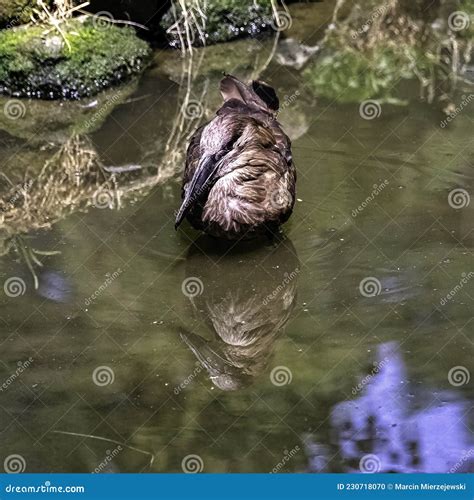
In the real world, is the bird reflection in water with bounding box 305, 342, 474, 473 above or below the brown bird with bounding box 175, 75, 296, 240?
above

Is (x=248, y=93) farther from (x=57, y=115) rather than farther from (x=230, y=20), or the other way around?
(x=230, y=20)

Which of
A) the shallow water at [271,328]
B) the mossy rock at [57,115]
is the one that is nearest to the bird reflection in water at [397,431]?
the shallow water at [271,328]

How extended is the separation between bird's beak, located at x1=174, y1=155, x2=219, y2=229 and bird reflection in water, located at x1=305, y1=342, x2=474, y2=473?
6.15ft

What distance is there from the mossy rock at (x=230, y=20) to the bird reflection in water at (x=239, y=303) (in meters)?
3.80

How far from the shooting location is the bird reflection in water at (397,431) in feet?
15.6

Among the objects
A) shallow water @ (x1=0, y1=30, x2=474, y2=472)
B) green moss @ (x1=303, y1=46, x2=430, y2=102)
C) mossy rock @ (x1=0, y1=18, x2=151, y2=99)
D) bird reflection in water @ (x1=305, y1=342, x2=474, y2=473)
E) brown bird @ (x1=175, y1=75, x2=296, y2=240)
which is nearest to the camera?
bird reflection in water @ (x1=305, y1=342, x2=474, y2=473)

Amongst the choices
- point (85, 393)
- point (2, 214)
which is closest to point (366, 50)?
point (2, 214)

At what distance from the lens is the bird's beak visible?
667 cm

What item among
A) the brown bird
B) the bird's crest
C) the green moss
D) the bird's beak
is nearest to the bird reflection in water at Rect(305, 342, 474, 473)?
the brown bird

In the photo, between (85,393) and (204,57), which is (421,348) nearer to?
(85,393)

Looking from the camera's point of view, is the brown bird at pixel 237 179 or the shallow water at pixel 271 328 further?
the brown bird at pixel 237 179

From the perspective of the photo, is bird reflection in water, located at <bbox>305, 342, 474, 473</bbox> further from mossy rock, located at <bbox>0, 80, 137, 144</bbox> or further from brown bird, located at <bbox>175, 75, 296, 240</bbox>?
mossy rock, located at <bbox>0, 80, 137, 144</bbox>

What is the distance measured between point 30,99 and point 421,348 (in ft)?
16.7

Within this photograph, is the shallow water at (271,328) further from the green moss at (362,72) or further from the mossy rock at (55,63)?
the mossy rock at (55,63)
